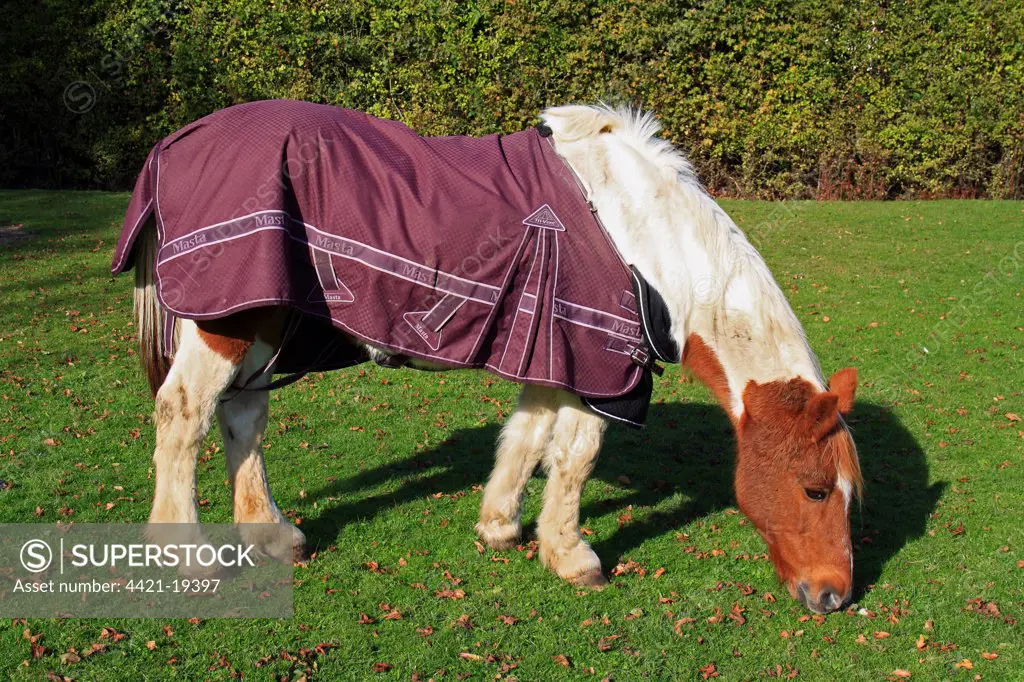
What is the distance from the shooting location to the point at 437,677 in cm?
407

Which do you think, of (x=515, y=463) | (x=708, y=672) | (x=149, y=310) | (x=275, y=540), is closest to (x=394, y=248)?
(x=149, y=310)

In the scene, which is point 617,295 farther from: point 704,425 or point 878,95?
point 878,95

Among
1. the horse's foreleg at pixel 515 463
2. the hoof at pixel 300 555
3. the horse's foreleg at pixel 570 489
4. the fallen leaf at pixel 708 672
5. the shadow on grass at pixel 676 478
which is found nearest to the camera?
the fallen leaf at pixel 708 672

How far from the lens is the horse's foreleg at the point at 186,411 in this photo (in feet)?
14.8

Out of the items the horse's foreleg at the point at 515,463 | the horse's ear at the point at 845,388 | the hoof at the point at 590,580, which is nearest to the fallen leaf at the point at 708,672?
the hoof at the point at 590,580

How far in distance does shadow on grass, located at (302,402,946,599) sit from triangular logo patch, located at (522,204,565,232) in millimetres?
1959

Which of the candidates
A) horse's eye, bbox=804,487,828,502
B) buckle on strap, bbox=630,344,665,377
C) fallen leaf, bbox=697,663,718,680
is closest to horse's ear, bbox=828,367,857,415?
horse's eye, bbox=804,487,828,502

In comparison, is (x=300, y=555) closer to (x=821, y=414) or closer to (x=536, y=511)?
(x=536, y=511)

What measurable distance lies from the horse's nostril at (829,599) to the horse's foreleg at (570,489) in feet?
3.62

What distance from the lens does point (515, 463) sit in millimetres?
5309

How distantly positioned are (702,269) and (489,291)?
3.55 ft

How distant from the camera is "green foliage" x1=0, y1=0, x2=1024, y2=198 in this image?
50.6ft

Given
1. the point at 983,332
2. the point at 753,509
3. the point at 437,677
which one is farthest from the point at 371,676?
the point at 983,332

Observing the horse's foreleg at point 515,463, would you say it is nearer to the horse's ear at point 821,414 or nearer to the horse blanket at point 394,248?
the horse blanket at point 394,248
